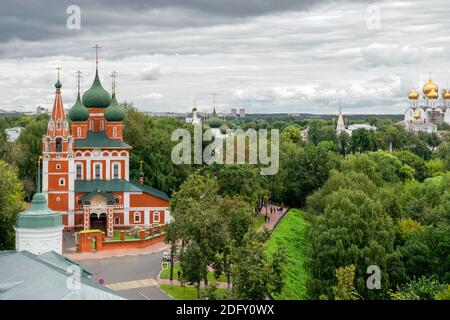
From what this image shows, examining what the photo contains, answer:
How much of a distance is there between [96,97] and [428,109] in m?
110

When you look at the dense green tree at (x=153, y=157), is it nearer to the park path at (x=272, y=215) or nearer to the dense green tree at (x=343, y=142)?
the park path at (x=272, y=215)

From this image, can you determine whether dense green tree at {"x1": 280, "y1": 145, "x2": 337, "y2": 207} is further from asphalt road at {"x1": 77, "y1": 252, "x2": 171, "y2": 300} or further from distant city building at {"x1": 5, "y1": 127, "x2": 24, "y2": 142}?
distant city building at {"x1": 5, "y1": 127, "x2": 24, "y2": 142}

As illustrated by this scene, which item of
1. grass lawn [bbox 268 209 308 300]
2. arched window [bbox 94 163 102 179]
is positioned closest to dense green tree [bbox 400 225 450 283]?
grass lawn [bbox 268 209 308 300]

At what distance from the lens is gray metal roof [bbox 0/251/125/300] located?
20562 mm

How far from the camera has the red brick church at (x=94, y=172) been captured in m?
45.8

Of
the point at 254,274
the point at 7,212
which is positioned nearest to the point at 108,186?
the point at 7,212

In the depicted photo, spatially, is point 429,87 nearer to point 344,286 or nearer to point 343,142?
point 343,142

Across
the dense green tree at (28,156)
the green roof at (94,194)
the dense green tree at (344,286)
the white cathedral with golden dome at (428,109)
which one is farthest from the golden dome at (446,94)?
the dense green tree at (344,286)

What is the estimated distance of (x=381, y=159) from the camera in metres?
63.0

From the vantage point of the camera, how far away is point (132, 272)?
35531mm

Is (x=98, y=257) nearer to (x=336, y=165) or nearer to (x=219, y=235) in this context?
(x=219, y=235)
